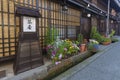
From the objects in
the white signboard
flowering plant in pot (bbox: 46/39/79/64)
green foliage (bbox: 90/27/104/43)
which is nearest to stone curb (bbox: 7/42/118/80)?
flowering plant in pot (bbox: 46/39/79/64)

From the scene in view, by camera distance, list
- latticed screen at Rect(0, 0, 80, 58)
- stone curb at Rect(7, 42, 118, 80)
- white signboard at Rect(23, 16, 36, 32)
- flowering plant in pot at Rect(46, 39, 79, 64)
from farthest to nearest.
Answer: flowering plant in pot at Rect(46, 39, 79, 64) < latticed screen at Rect(0, 0, 80, 58) < white signboard at Rect(23, 16, 36, 32) < stone curb at Rect(7, 42, 118, 80)

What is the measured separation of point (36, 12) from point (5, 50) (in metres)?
1.81

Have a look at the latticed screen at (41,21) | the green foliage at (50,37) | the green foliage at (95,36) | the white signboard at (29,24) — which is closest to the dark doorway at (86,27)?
the green foliage at (95,36)

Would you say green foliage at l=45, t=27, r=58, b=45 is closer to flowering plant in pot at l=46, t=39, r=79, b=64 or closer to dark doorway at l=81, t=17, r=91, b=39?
flowering plant in pot at l=46, t=39, r=79, b=64

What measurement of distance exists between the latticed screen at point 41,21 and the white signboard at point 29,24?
2.27ft

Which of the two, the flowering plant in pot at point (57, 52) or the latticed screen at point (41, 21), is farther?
the flowering plant in pot at point (57, 52)

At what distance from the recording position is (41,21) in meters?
9.18

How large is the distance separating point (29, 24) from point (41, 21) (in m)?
2.54

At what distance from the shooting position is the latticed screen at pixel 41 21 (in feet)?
22.0

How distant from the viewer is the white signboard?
21.3ft

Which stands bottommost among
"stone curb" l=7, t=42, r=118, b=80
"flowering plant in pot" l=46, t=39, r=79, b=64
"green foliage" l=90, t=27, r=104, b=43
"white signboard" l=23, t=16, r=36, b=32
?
"stone curb" l=7, t=42, r=118, b=80

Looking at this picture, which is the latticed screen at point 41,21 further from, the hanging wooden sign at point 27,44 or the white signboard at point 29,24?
the white signboard at point 29,24

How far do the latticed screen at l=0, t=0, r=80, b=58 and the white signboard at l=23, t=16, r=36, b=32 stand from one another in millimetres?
691

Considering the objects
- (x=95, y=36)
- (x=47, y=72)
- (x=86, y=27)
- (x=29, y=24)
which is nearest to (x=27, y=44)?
(x=29, y=24)
